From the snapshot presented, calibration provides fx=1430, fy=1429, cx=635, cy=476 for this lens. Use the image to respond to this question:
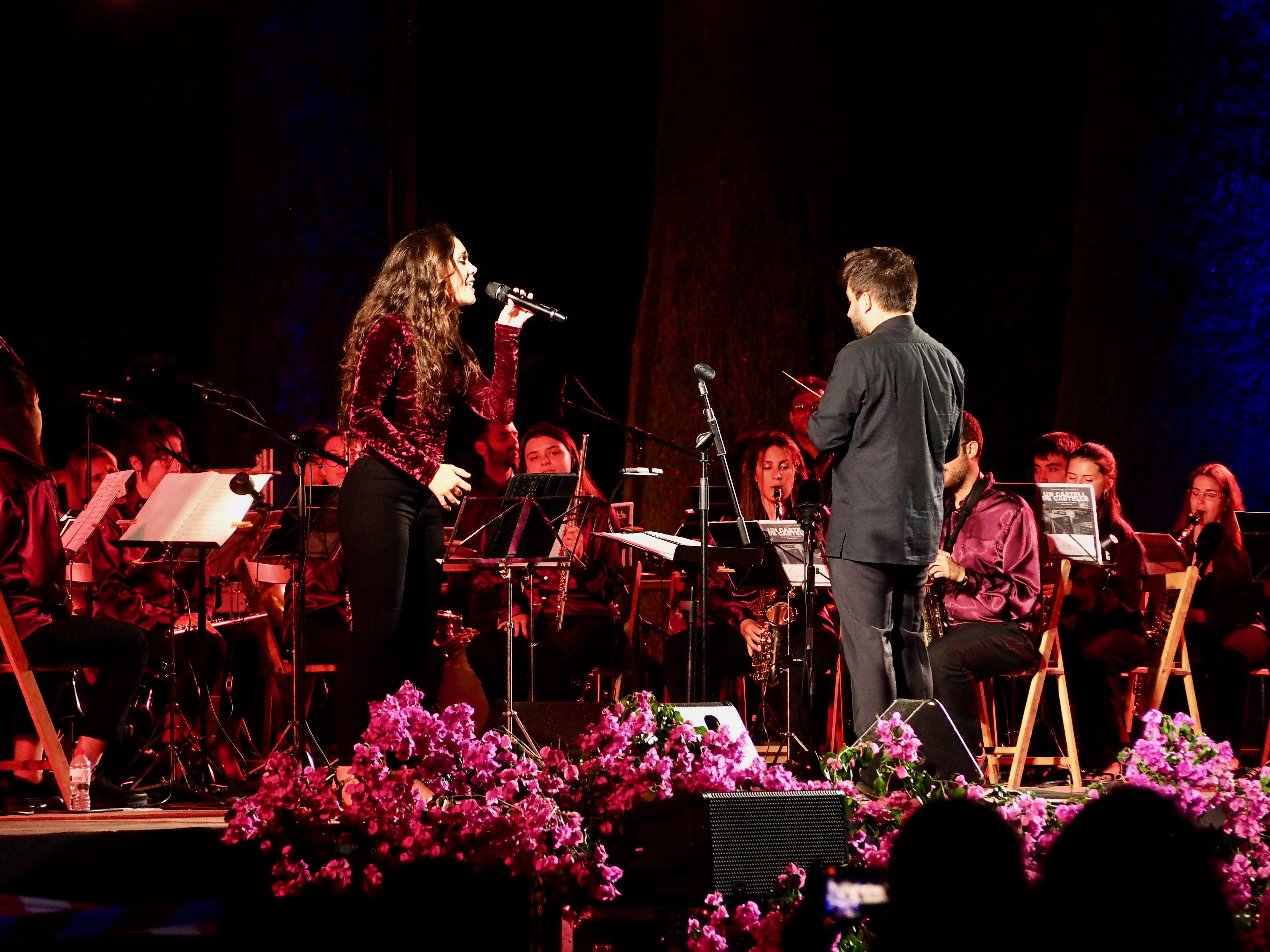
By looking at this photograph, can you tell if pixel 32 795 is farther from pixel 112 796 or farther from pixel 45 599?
pixel 45 599

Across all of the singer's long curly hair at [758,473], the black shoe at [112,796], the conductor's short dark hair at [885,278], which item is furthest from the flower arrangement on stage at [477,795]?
the singer's long curly hair at [758,473]

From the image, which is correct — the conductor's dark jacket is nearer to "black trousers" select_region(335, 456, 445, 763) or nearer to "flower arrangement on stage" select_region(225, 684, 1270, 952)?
"flower arrangement on stage" select_region(225, 684, 1270, 952)

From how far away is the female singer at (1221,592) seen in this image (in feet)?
23.0

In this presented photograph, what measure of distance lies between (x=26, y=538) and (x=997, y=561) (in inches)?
139

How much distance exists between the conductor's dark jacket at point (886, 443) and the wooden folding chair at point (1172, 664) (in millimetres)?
2278

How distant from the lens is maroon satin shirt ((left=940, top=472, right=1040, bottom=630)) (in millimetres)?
5469

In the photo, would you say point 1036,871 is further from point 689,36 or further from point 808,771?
point 689,36

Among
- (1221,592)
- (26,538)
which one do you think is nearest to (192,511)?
(26,538)

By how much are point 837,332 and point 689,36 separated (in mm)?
1965

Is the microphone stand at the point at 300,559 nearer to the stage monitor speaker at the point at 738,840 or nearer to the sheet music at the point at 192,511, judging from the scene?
the sheet music at the point at 192,511

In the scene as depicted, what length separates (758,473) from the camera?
21.9 feet

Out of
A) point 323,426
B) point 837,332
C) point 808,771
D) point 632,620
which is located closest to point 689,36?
point 837,332

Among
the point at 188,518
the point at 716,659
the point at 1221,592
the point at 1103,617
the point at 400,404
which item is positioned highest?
the point at 400,404

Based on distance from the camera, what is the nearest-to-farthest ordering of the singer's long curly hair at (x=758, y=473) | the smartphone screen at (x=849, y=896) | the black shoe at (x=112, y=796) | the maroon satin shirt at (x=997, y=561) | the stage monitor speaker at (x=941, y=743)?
the smartphone screen at (x=849, y=896), the stage monitor speaker at (x=941, y=743), the black shoe at (x=112, y=796), the maroon satin shirt at (x=997, y=561), the singer's long curly hair at (x=758, y=473)
